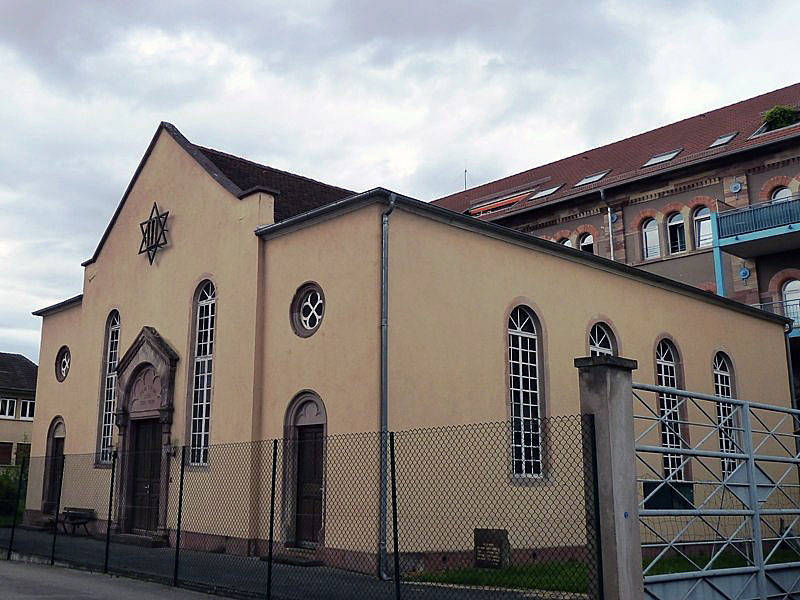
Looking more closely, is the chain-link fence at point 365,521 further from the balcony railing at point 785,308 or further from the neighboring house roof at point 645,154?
the neighboring house roof at point 645,154

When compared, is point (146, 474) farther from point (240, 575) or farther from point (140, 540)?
point (240, 575)

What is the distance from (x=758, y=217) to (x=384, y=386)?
15381mm

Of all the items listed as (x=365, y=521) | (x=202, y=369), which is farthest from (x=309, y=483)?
(x=202, y=369)

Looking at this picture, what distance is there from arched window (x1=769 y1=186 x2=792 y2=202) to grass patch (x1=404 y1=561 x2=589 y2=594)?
54.7 feet

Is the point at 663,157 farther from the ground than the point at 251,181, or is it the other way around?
the point at 663,157

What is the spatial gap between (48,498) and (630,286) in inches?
647

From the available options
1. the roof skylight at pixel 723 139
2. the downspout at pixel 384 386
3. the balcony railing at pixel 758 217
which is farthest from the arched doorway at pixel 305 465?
the roof skylight at pixel 723 139

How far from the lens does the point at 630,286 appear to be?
1927cm

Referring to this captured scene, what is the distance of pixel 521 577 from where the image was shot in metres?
12.5

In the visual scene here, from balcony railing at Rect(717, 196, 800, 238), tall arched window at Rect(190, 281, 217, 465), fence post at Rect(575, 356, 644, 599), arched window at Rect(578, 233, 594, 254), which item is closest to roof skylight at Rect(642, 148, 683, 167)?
arched window at Rect(578, 233, 594, 254)

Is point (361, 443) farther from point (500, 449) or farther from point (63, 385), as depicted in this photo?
point (63, 385)

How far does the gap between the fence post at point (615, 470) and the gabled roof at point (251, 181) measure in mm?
10954

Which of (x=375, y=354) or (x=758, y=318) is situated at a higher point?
(x=758, y=318)

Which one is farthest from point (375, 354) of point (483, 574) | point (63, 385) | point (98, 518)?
point (63, 385)
